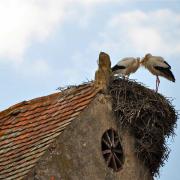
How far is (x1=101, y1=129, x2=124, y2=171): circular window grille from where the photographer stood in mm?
17656

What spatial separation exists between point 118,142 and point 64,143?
179 cm

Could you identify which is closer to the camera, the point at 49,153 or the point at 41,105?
the point at 49,153

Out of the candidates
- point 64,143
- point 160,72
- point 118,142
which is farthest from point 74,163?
point 160,72

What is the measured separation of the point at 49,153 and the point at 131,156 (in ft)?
8.34

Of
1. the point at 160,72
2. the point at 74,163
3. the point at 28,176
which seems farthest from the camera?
the point at 160,72

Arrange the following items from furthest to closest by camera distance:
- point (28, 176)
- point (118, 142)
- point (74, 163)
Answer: point (118, 142)
point (74, 163)
point (28, 176)

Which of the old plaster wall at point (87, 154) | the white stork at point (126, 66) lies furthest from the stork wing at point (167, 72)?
the old plaster wall at point (87, 154)

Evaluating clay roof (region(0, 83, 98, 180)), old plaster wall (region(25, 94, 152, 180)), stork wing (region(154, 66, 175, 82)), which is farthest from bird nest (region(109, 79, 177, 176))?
stork wing (region(154, 66, 175, 82))

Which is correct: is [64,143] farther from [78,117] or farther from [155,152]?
[155,152]

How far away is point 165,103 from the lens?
18828mm

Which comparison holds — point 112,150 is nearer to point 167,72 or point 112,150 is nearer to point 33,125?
point 33,125

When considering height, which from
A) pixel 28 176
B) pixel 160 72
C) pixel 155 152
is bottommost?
pixel 28 176

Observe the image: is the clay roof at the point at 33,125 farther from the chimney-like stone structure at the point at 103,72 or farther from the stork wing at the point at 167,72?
the stork wing at the point at 167,72

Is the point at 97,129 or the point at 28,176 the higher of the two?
the point at 97,129
